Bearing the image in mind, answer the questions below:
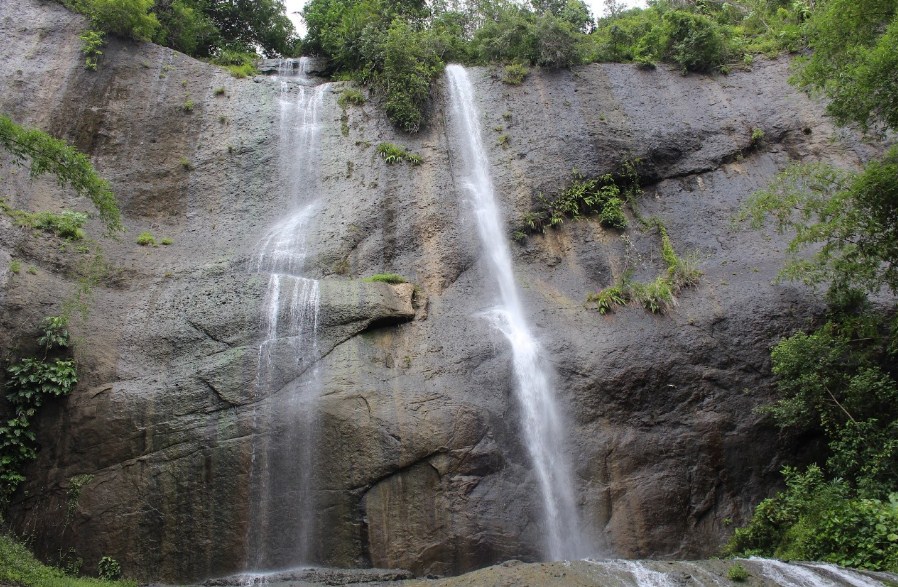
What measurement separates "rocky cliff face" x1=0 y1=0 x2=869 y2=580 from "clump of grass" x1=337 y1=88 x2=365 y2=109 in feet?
1.90

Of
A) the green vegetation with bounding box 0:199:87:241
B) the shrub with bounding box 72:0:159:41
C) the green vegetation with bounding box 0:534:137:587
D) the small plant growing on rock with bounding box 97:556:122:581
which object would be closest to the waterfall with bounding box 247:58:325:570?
the small plant growing on rock with bounding box 97:556:122:581

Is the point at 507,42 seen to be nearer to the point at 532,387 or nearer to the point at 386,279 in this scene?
the point at 386,279

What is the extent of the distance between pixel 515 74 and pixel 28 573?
17.2 metres

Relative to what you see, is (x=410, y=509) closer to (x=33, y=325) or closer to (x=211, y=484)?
(x=211, y=484)

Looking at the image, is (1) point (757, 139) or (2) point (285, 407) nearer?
(2) point (285, 407)

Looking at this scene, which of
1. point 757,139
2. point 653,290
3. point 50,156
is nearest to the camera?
point 50,156

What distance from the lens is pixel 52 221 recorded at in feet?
45.8

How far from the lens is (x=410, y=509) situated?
1073cm

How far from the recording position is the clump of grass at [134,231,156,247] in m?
15.2

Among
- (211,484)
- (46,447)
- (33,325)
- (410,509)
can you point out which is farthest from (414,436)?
(33,325)

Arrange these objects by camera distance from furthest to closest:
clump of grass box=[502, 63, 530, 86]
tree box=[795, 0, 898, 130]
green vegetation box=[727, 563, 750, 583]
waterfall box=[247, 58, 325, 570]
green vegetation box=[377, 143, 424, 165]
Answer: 1. clump of grass box=[502, 63, 530, 86]
2. green vegetation box=[377, 143, 424, 165]
3. waterfall box=[247, 58, 325, 570]
4. tree box=[795, 0, 898, 130]
5. green vegetation box=[727, 563, 750, 583]

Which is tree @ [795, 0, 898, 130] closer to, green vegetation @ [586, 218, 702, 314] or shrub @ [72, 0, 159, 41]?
green vegetation @ [586, 218, 702, 314]

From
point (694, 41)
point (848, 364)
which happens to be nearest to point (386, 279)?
point (848, 364)

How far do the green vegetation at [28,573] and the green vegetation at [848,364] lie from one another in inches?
386
